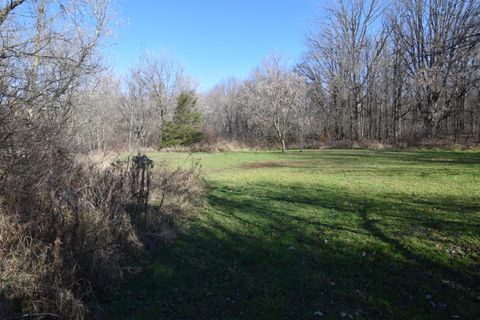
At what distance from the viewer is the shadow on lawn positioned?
3377 millimetres

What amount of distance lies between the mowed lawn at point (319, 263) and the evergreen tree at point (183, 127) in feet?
98.7

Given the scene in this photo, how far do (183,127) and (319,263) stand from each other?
34.1 m

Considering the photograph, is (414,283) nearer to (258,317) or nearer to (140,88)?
(258,317)

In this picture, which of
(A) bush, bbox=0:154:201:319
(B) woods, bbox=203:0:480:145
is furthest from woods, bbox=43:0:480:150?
(A) bush, bbox=0:154:201:319

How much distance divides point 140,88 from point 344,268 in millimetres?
44002

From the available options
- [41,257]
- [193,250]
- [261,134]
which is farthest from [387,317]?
[261,134]

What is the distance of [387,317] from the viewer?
3.18m

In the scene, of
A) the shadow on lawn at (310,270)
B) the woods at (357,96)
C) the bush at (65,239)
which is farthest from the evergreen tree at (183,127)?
the bush at (65,239)

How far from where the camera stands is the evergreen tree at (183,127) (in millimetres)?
→ 37125

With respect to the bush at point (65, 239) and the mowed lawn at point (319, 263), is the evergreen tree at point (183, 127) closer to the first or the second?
the mowed lawn at point (319, 263)

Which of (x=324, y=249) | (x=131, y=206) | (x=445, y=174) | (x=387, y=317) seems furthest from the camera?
(x=445, y=174)

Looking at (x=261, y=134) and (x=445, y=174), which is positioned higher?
(x=261, y=134)

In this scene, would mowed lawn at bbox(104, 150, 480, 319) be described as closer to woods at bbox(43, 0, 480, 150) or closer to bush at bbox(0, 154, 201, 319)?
bush at bbox(0, 154, 201, 319)

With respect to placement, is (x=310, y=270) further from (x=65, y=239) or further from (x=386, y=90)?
(x=386, y=90)
